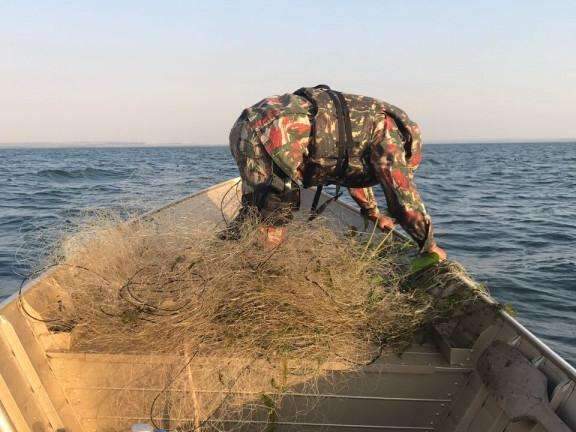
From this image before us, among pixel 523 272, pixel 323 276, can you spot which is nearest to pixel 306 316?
pixel 323 276

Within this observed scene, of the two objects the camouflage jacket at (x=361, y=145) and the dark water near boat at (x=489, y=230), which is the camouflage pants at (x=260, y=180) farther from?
the dark water near boat at (x=489, y=230)

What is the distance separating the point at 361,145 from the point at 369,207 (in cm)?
159

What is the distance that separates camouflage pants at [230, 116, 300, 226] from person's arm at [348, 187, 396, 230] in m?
1.56

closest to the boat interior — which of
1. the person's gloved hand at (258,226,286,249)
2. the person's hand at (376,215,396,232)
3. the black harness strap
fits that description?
the person's gloved hand at (258,226,286,249)

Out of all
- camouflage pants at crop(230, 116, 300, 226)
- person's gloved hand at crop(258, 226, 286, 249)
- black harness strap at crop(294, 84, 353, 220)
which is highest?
black harness strap at crop(294, 84, 353, 220)

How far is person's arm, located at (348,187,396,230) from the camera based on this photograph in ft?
15.0

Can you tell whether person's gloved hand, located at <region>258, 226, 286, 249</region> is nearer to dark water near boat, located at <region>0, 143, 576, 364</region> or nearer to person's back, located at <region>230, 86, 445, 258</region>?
person's back, located at <region>230, 86, 445, 258</region>

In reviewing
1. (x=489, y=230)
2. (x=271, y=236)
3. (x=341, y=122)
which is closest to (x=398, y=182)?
(x=341, y=122)

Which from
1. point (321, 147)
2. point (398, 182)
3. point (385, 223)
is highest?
point (321, 147)

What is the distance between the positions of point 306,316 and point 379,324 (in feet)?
1.71

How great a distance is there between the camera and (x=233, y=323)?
2.59 m

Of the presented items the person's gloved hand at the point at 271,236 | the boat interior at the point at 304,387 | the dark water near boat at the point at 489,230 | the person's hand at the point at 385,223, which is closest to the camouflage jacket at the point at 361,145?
the person's gloved hand at the point at 271,236

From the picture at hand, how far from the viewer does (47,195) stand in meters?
14.0

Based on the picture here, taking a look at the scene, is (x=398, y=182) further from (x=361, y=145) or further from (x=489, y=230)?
(x=489, y=230)
